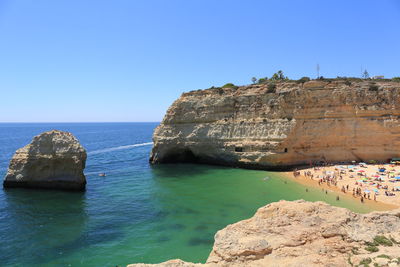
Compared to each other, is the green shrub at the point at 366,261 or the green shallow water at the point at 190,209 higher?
the green shrub at the point at 366,261

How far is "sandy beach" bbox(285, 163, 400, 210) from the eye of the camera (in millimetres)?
24356

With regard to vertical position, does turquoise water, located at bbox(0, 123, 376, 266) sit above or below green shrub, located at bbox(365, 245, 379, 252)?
below

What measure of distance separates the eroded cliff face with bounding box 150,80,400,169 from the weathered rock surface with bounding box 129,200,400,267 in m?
28.3

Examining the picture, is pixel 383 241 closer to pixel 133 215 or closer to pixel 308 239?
pixel 308 239

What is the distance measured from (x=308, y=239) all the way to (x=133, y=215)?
16622 mm

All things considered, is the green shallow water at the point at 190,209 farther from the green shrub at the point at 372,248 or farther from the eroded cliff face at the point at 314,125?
the green shrub at the point at 372,248

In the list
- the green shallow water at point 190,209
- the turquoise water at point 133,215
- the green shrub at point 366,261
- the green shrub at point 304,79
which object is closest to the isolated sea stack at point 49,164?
the turquoise water at point 133,215

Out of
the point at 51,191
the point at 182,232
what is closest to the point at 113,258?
the point at 182,232

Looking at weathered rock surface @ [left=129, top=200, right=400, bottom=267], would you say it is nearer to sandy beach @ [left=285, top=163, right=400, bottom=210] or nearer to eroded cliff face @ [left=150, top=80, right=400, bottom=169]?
sandy beach @ [left=285, top=163, right=400, bottom=210]

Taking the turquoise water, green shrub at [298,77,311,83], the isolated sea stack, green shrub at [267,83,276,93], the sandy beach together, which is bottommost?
the turquoise water

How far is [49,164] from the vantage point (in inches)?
1096

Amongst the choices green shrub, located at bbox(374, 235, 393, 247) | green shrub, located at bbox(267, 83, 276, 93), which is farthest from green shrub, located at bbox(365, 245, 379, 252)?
green shrub, located at bbox(267, 83, 276, 93)

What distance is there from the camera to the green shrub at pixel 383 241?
Result: 6.89 metres

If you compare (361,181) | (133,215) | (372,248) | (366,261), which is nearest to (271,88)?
(361,181)
